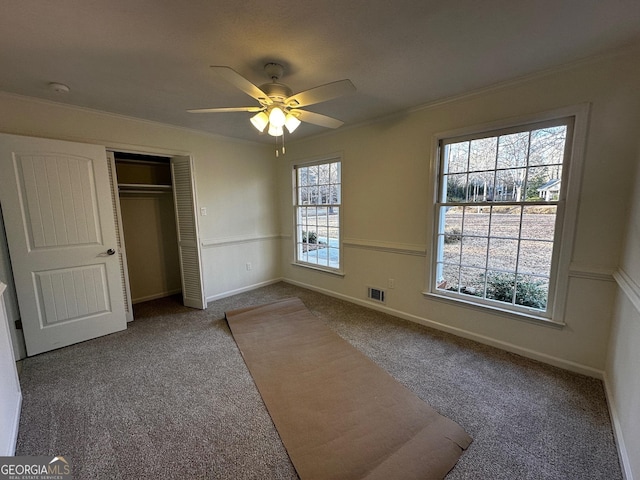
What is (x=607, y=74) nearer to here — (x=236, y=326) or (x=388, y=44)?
(x=388, y=44)

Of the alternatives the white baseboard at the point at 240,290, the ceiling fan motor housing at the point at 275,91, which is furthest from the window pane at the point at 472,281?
the white baseboard at the point at 240,290

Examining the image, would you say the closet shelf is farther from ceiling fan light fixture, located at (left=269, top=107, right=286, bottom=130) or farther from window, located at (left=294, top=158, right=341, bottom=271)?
ceiling fan light fixture, located at (left=269, top=107, right=286, bottom=130)

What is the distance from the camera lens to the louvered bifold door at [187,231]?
10.8 ft

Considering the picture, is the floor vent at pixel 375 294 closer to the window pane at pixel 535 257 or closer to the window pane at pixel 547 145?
the window pane at pixel 535 257

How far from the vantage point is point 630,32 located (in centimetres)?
155

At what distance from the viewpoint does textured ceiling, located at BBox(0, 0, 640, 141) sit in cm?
134

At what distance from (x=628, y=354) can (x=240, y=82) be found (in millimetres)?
2793

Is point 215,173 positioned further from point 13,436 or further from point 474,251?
point 474,251

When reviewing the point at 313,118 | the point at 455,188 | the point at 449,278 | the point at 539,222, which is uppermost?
the point at 313,118

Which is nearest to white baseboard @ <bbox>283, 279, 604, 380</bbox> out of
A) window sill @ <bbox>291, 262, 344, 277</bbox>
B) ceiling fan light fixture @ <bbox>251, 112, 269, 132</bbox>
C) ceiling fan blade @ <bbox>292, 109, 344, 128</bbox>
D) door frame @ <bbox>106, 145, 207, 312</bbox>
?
window sill @ <bbox>291, 262, 344, 277</bbox>

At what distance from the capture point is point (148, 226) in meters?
3.83

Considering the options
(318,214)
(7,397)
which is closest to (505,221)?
(318,214)

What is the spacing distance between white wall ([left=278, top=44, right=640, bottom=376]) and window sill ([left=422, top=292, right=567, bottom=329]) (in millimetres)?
44

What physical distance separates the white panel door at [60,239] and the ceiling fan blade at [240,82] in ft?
6.68
